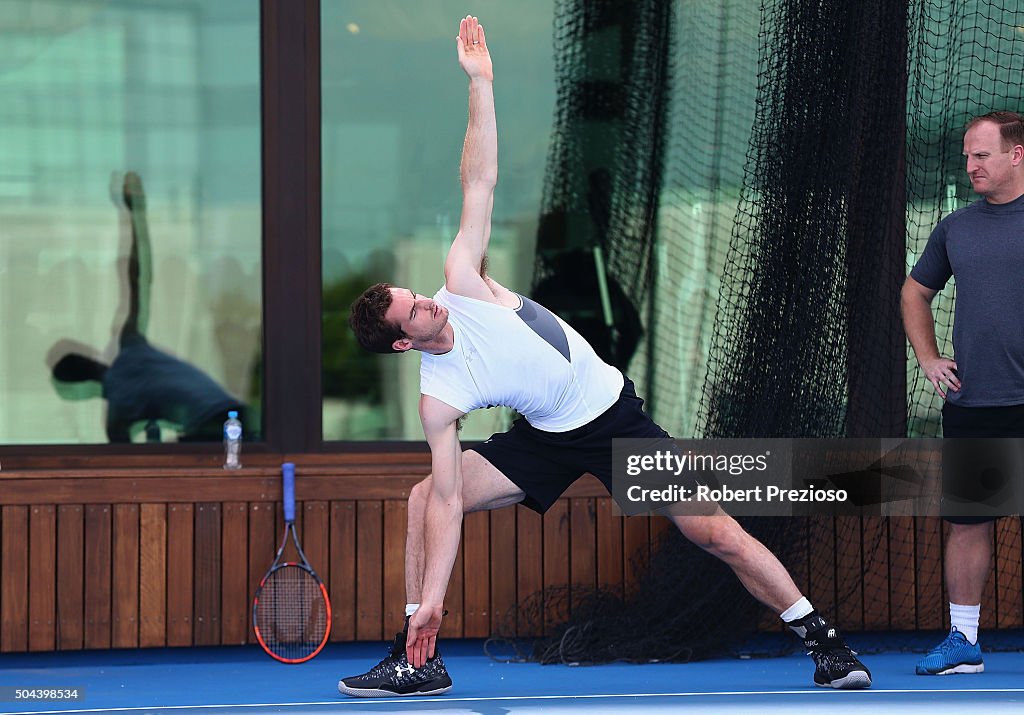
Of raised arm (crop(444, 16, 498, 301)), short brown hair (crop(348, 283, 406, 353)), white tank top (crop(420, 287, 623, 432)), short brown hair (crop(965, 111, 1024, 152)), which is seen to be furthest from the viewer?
short brown hair (crop(965, 111, 1024, 152))

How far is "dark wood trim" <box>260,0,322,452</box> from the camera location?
656 centimetres

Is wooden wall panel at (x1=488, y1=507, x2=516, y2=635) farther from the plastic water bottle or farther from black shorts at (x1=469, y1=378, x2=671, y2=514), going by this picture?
the plastic water bottle

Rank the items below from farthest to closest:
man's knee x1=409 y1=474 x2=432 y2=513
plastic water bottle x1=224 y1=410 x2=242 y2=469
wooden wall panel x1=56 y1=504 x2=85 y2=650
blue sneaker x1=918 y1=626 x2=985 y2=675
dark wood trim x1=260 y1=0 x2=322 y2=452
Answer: dark wood trim x1=260 y1=0 x2=322 y2=452 → plastic water bottle x1=224 y1=410 x2=242 y2=469 → wooden wall panel x1=56 y1=504 x2=85 y2=650 → blue sneaker x1=918 y1=626 x2=985 y2=675 → man's knee x1=409 y1=474 x2=432 y2=513

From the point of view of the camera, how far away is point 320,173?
663 centimetres

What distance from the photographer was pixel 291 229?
259 inches

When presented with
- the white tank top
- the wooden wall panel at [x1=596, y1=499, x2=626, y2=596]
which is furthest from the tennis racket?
the white tank top

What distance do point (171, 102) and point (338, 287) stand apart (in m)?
1.20

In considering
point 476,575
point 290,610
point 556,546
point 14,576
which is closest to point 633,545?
point 556,546

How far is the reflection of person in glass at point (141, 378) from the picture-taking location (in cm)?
664

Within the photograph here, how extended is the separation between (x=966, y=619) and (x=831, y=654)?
76 centimetres

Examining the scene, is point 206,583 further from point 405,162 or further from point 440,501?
point 405,162

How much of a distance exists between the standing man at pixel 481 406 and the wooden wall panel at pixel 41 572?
5.29ft

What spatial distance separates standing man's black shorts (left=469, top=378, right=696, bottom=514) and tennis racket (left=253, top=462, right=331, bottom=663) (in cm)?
125

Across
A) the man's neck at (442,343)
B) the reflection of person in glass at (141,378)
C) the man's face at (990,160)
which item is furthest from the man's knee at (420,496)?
the man's face at (990,160)
